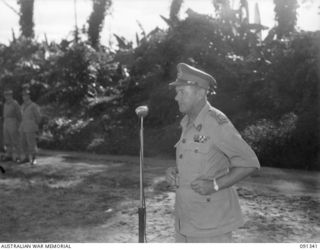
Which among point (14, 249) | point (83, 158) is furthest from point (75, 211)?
point (83, 158)

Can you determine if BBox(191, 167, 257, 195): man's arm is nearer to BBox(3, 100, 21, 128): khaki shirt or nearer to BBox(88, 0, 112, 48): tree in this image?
BBox(3, 100, 21, 128): khaki shirt

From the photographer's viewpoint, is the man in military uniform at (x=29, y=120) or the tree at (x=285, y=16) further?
the tree at (x=285, y=16)

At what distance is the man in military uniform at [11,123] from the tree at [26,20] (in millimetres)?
17337

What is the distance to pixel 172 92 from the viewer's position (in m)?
18.3

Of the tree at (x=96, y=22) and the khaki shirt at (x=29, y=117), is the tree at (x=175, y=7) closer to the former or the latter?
the tree at (x=96, y=22)

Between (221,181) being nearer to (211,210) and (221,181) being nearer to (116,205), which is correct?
(211,210)

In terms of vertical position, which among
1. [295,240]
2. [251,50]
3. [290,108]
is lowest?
[295,240]

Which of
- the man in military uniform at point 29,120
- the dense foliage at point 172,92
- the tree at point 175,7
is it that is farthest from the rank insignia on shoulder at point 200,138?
the tree at point 175,7

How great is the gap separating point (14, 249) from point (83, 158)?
1116 cm

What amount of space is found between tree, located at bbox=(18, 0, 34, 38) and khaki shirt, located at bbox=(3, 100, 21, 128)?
1737cm

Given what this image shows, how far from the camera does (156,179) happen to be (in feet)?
34.5

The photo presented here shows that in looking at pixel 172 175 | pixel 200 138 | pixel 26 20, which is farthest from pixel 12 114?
pixel 26 20

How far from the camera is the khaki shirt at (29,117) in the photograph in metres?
12.5

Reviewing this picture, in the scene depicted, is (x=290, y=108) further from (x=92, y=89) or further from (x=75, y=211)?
(x=92, y=89)
